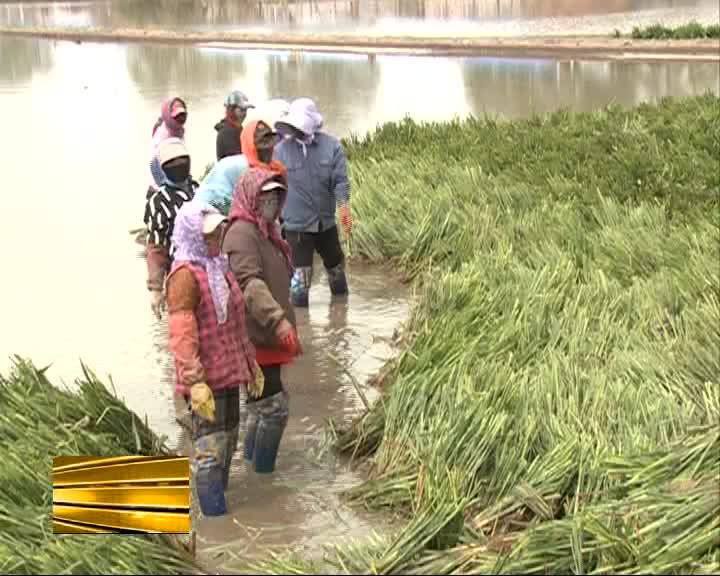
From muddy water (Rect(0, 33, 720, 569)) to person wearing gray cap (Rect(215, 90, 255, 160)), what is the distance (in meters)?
1.26

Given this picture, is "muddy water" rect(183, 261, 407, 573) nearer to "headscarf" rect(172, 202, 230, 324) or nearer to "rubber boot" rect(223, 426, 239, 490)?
"rubber boot" rect(223, 426, 239, 490)

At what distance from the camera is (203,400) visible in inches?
220

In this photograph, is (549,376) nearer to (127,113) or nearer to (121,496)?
(121,496)

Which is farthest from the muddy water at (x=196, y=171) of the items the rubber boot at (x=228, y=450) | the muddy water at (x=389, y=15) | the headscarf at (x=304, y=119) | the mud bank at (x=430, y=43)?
the muddy water at (x=389, y=15)

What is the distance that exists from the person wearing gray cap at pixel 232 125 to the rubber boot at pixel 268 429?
358 cm

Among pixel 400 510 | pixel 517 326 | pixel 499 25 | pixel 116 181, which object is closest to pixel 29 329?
Result: pixel 517 326

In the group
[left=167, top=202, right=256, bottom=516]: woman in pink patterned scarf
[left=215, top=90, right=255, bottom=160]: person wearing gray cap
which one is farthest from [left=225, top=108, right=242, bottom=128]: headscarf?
[left=167, top=202, right=256, bottom=516]: woman in pink patterned scarf

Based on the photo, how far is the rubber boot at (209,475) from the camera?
5.80m

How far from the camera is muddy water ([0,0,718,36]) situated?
139ft

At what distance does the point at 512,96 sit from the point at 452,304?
16.1 meters

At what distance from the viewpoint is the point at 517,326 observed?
23.6 ft

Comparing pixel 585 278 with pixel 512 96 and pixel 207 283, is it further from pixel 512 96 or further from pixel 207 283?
pixel 512 96

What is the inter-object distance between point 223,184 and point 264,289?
2.43 metres

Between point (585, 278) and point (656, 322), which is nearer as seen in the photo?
point (656, 322)
